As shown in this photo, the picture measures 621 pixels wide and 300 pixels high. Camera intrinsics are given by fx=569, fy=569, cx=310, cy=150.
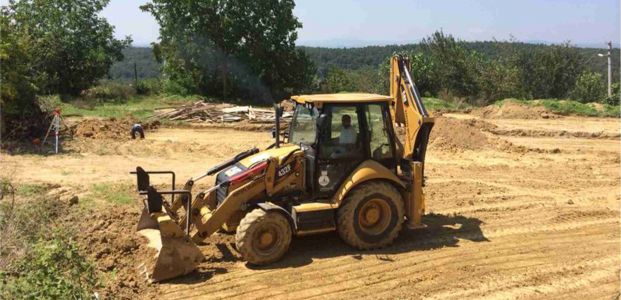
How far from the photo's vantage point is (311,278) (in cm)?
708

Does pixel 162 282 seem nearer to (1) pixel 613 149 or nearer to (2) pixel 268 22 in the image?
(1) pixel 613 149

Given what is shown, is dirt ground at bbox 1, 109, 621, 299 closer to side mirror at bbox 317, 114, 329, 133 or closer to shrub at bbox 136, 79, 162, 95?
side mirror at bbox 317, 114, 329, 133

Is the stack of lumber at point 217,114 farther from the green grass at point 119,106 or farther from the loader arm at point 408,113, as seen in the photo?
the loader arm at point 408,113

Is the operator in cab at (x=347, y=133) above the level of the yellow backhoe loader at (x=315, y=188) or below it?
above

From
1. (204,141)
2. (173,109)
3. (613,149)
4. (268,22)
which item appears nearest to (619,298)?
(613,149)

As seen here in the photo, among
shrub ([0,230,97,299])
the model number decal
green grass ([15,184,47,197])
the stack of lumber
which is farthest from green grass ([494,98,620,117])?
shrub ([0,230,97,299])

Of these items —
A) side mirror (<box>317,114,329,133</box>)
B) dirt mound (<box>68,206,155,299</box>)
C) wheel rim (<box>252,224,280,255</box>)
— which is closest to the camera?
dirt mound (<box>68,206,155,299</box>)

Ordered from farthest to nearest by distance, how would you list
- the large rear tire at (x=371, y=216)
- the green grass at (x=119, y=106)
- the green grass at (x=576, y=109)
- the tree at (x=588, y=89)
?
1. the tree at (x=588, y=89)
2. the green grass at (x=576, y=109)
3. the green grass at (x=119, y=106)
4. the large rear tire at (x=371, y=216)

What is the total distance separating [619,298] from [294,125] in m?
4.68

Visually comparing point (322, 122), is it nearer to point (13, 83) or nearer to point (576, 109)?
point (13, 83)

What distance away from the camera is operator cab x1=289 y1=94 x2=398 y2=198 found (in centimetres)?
772

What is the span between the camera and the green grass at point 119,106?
21611 mm

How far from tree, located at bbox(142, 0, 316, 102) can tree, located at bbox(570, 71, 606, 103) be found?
16777 mm

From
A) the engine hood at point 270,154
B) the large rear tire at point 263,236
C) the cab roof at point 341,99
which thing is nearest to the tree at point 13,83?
the engine hood at point 270,154
